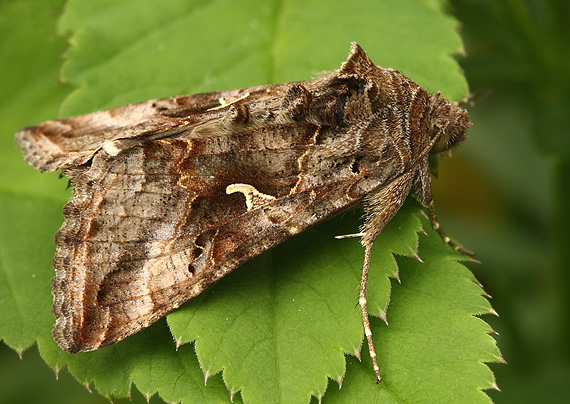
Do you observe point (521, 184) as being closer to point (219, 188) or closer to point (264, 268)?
point (264, 268)

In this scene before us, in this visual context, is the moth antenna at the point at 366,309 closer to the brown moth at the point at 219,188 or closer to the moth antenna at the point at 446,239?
the brown moth at the point at 219,188

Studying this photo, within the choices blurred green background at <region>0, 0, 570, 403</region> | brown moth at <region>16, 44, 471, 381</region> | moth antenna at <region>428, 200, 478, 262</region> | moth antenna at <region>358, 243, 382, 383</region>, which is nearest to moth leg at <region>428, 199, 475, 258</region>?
moth antenna at <region>428, 200, 478, 262</region>

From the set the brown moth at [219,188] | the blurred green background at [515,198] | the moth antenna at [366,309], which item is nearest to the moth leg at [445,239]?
the brown moth at [219,188]

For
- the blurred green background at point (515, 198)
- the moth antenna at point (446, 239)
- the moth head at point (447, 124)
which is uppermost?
the moth head at point (447, 124)

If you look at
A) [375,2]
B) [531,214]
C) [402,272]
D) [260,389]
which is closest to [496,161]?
[531,214]

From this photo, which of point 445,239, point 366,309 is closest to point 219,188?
point 366,309

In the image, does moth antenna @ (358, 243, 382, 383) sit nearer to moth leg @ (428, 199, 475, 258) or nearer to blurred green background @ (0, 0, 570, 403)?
moth leg @ (428, 199, 475, 258)
